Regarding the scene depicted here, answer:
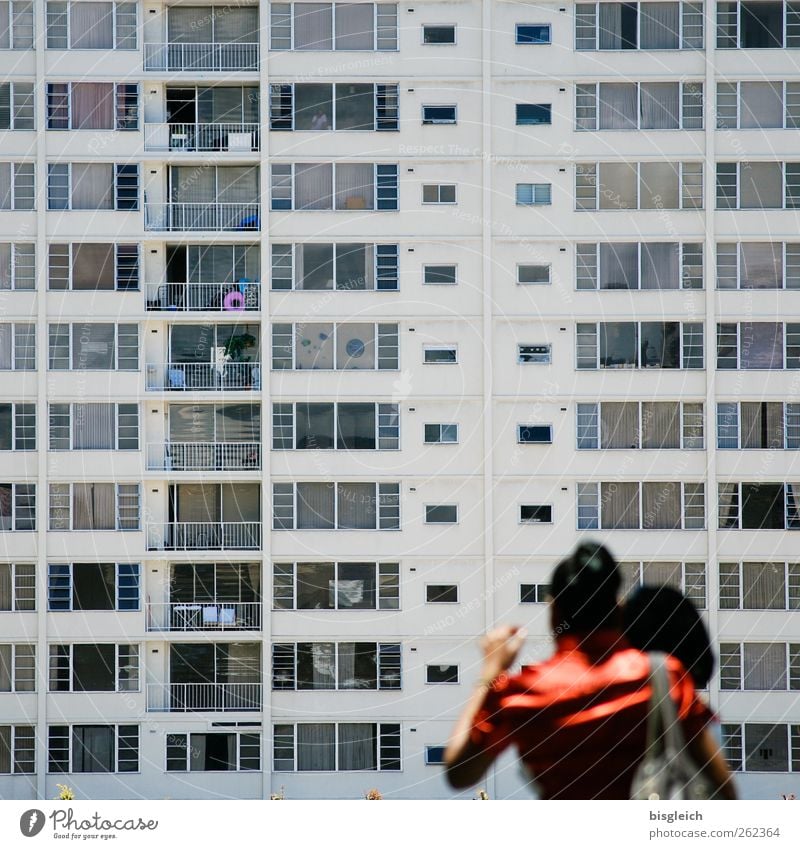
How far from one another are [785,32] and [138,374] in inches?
245

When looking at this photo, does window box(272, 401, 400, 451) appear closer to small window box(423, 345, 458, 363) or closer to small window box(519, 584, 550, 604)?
small window box(423, 345, 458, 363)

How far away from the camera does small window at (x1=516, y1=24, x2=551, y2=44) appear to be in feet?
37.4

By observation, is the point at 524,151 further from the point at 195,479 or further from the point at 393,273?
the point at 195,479

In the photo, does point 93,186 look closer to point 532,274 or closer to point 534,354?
point 532,274

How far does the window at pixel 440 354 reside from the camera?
37.5ft

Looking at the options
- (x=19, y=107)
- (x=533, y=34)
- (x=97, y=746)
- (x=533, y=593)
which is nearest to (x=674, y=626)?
(x=533, y=593)

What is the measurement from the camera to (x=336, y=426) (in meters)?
11.5

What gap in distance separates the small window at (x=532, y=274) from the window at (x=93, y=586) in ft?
13.4

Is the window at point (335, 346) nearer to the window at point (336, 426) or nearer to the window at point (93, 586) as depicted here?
the window at point (336, 426)

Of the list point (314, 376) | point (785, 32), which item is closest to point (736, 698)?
point (314, 376)

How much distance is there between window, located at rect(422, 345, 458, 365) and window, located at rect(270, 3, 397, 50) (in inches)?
101

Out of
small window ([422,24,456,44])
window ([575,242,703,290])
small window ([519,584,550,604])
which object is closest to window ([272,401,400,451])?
small window ([519,584,550,604])
